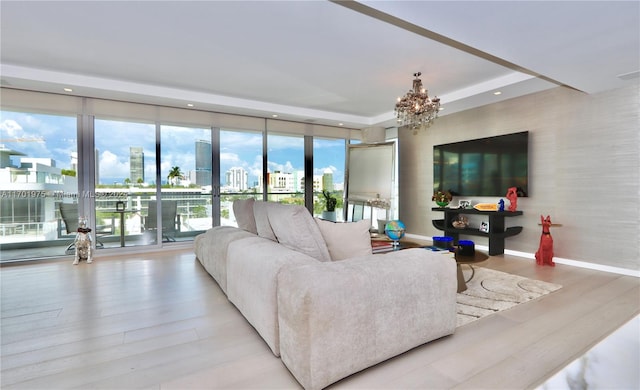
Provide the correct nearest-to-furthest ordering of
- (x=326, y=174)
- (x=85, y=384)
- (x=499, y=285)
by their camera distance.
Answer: (x=85, y=384)
(x=499, y=285)
(x=326, y=174)

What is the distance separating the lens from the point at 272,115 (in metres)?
5.58

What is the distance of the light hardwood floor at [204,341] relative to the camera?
155cm

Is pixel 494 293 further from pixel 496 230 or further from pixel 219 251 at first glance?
pixel 219 251

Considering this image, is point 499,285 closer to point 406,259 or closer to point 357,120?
point 406,259

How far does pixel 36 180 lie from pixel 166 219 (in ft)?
5.95

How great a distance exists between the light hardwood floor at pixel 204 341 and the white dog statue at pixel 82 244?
0.89 m

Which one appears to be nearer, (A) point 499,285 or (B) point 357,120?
(A) point 499,285

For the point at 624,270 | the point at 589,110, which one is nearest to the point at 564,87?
the point at 589,110

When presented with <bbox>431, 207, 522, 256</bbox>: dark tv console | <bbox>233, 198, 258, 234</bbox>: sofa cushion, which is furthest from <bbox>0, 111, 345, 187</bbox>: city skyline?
<bbox>431, 207, 522, 256</bbox>: dark tv console

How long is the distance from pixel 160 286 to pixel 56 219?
2768 millimetres

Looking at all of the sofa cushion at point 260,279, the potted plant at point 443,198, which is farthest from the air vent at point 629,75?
the sofa cushion at point 260,279

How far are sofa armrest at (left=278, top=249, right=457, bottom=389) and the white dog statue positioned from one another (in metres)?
3.93

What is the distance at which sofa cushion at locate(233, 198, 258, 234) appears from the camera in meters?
3.26

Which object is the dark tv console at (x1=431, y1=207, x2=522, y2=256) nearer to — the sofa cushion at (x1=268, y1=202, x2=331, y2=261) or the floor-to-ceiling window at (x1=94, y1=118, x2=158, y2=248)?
the sofa cushion at (x1=268, y1=202, x2=331, y2=261)
